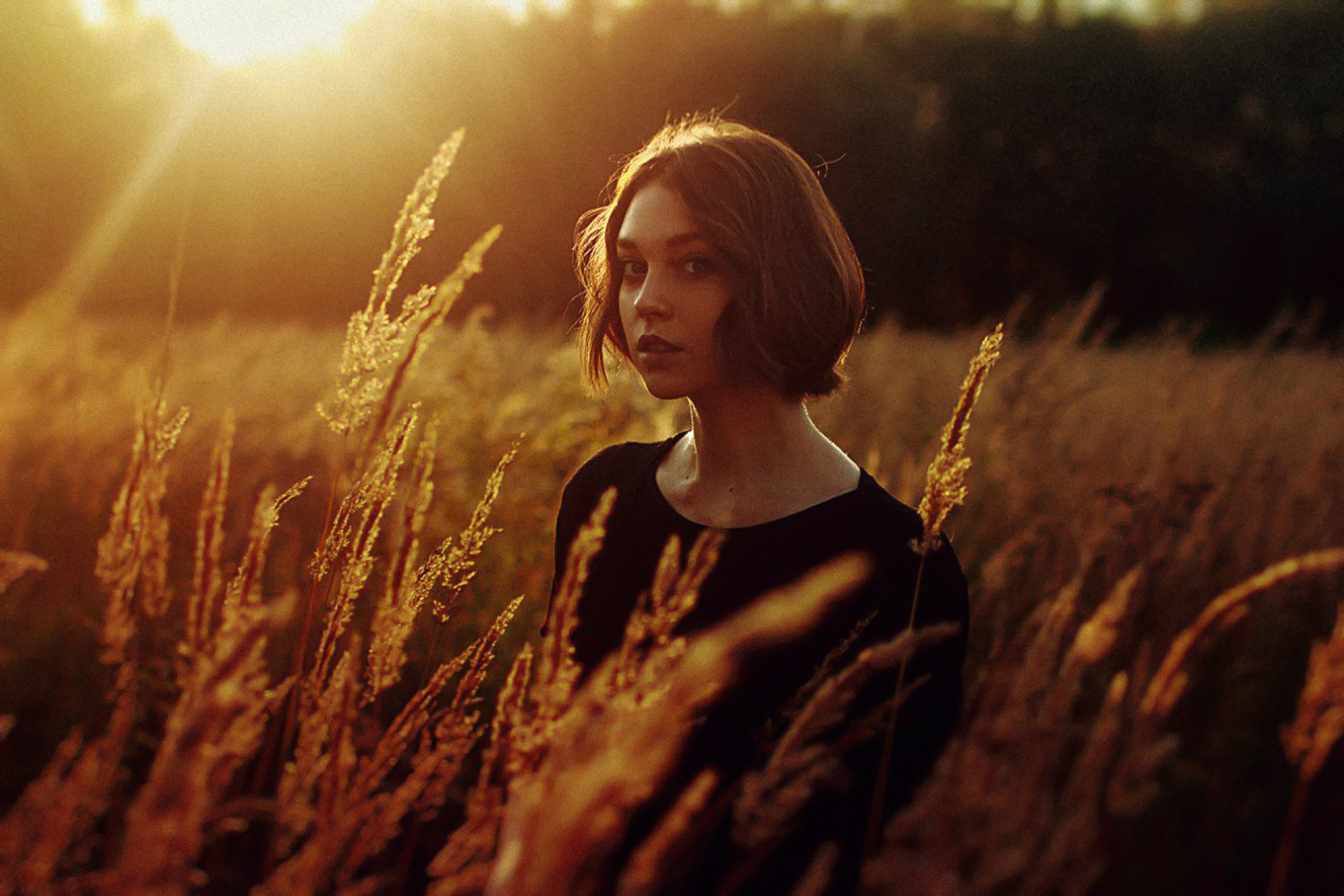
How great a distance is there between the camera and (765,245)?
1.80m

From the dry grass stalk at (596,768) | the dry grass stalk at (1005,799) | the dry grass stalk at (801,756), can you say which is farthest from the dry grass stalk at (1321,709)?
the dry grass stalk at (596,768)

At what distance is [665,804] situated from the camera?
1708 mm

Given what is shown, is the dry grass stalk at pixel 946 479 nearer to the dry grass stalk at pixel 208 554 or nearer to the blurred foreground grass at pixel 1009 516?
the blurred foreground grass at pixel 1009 516

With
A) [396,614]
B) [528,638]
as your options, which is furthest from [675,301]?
[528,638]

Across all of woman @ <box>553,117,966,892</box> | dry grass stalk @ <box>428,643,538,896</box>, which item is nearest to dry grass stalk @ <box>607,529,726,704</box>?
dry grass stalk @ <box>428,643,538,896</box>

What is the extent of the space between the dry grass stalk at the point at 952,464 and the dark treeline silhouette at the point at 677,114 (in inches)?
668

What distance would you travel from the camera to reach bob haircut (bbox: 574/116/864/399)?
177 cm

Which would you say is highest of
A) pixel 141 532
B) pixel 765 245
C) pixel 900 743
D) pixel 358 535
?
pixel 765 245

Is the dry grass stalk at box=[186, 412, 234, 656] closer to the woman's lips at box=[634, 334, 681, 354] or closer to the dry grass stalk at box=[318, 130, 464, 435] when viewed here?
the dry grass stalk at box=[318, 130, 464, 435]

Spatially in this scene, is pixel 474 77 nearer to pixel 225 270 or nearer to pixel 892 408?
pixel 225 270

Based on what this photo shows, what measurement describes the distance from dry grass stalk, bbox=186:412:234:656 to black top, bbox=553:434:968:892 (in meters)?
0.75

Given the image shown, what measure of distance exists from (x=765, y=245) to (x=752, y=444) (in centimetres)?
39

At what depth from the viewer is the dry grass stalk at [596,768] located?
676mm

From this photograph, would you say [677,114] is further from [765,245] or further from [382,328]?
[382,328]
